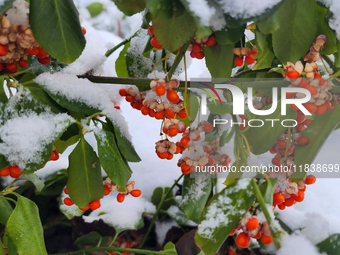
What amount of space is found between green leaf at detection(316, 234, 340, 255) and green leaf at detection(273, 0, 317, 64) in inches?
12.9

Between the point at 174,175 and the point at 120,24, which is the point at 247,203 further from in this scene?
the point at 120,24

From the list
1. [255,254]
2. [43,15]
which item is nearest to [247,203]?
[43,15]

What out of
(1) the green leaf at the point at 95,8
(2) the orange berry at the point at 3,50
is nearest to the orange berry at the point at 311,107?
(2) the orange berry at the point at 3,50

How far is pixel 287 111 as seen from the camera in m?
0.49

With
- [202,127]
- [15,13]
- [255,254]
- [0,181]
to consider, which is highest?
[15,13]

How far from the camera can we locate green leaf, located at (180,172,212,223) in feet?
2.10

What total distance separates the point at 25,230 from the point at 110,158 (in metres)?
0.17

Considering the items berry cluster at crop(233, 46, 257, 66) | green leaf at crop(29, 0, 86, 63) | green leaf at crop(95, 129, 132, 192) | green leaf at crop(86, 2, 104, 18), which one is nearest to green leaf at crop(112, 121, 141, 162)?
green leaf at crop(95, 129, 132, 192)

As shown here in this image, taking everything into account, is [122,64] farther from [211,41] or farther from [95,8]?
[95,8]

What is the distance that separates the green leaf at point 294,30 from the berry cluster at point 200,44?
0.30ft

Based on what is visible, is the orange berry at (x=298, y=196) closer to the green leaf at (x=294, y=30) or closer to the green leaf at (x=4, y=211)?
the green leaf at (x=294, y=30)

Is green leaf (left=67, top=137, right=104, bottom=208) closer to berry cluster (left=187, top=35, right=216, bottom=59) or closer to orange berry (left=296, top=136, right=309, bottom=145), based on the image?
berry cluster (left=187, top=35, right=216, bottom=59)

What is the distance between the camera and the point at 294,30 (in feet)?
1.48

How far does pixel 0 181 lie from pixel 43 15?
21.0 inches
